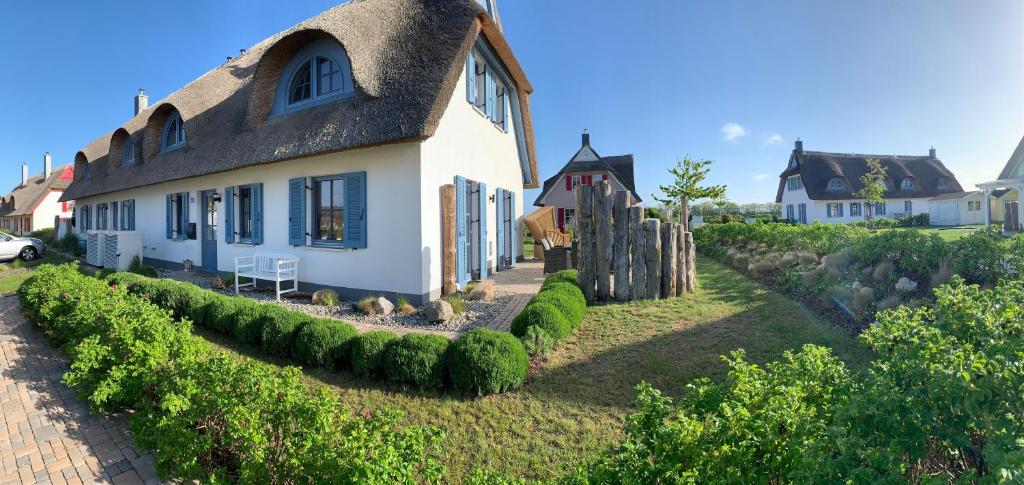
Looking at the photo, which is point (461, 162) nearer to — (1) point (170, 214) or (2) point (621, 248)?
(2) point (621, 248)

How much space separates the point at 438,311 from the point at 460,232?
2753 millimetres

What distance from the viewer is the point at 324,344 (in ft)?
16.6

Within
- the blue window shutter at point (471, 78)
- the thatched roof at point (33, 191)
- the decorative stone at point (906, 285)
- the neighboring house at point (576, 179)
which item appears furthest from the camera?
the thatched roof at point (33, 191)

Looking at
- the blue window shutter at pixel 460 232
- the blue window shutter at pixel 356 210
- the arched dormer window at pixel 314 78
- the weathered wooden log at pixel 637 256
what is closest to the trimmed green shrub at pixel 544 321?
the weathered wooden log at pixel 637 256

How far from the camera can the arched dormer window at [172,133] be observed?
1363 centimetres

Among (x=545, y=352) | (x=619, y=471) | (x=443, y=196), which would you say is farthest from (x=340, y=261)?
(x=619, y=471)

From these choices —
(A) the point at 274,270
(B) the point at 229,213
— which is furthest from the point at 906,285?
(B) the point at 229,213

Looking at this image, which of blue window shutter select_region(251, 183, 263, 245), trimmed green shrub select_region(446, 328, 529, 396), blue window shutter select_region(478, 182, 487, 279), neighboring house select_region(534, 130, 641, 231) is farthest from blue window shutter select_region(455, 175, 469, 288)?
neighboring house select_region(534, 130, 641, 231)

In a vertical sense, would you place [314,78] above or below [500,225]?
above

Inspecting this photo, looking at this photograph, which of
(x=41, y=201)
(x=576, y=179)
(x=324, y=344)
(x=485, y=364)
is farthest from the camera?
(x=41, y=201)

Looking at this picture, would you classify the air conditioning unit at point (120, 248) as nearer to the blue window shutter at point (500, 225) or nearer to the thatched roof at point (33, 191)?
the blue window shutter at point (500, 225)

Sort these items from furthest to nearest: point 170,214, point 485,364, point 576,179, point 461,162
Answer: point 576,179, point 170,214, point 461,162, point 485,364

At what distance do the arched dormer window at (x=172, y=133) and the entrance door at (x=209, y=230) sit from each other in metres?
2.46

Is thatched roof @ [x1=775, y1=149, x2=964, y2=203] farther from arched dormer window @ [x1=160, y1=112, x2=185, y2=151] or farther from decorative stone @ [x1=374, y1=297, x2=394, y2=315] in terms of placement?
arched dormer window @ [x1=160, y1=112, x2=185, y2=151]
